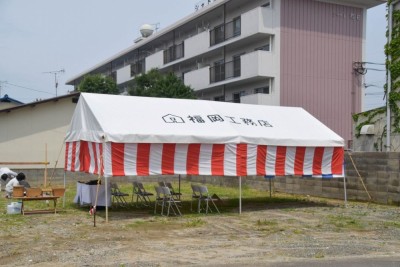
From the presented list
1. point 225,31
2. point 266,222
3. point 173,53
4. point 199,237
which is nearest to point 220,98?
point 225,31

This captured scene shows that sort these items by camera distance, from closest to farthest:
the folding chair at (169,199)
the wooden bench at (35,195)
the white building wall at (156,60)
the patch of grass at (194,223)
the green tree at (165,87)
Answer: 1. the patch of grass at (194,223)
2. the wooden bench at (35,195)
3. the folding chair at (169,199)
4. the green tree at (165,87)
5. the white building wall at (156,60)

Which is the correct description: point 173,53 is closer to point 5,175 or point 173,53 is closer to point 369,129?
point 369,129

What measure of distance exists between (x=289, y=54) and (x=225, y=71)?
3.78 m

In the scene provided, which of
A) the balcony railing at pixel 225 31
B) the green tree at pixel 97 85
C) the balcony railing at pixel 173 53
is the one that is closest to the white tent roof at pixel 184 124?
the balcony railing at pixel 225 31

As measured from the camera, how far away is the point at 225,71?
2623 cm

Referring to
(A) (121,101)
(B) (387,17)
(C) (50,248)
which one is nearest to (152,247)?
(C) (50,248)

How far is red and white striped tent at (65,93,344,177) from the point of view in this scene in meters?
11.1

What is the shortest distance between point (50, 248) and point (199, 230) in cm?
304

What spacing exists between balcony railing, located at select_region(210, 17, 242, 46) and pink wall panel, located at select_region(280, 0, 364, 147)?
2.74 meters

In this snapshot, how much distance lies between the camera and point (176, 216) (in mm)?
11750

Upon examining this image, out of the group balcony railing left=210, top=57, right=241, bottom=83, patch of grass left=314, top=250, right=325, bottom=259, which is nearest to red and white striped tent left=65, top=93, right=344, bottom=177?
patch of grass left=314, top=250, right=325, bottom=259

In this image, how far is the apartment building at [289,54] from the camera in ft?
77.7

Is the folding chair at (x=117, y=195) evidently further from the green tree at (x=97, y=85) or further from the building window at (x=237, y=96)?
the green tree at (x=97, y=85)

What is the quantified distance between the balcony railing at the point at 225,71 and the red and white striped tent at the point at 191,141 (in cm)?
1120
